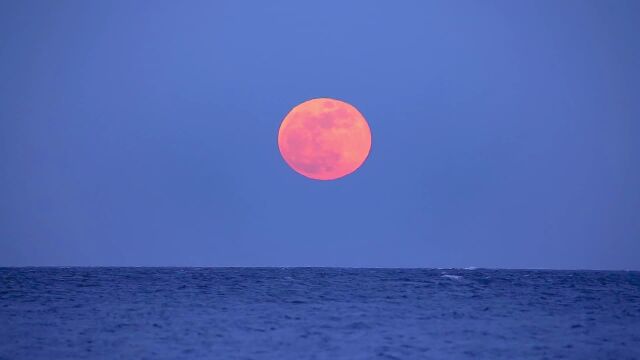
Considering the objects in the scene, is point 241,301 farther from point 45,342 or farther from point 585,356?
point 585,356

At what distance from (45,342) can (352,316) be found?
14.3 meters

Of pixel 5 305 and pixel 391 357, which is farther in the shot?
pixel 5 305

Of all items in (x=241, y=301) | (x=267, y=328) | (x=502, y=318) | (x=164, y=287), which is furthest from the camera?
(x=164, y=287)

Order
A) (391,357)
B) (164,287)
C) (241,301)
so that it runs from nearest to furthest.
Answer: (391,357)
(241,301)
(164,287)

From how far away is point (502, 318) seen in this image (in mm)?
34750

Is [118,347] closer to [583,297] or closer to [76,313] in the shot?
[76,313]

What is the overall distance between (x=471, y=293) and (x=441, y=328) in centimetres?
2440

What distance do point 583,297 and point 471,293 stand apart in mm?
7757

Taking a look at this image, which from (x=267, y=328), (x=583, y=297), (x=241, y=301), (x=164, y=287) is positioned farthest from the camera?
(x=164, y=287)

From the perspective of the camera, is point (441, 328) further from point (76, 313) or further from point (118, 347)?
point (76, 313)

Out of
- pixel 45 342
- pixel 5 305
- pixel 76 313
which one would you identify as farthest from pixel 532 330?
pixel 5 305

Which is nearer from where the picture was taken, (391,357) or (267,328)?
(391,357)

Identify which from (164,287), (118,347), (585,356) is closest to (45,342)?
(118,347)

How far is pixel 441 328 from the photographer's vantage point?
30.8 metres
